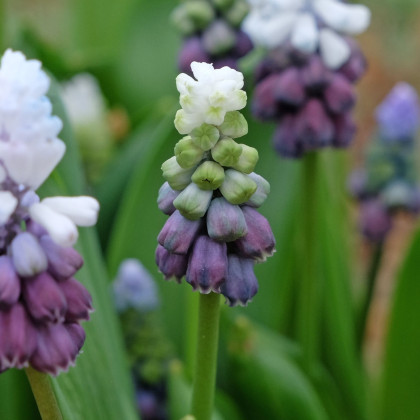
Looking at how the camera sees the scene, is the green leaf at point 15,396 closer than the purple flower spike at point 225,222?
No

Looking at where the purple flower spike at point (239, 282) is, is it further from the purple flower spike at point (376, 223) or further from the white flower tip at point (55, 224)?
the purple flower spike at point (376, 223)

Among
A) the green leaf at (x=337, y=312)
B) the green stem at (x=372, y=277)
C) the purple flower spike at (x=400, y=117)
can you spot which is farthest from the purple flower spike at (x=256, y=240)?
the green stem at (x=372, y=277)

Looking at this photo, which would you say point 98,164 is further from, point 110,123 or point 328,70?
point 328,70

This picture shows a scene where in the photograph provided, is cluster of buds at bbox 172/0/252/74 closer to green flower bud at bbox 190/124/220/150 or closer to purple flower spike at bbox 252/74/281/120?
purple flower spike at bbox 252/74/281/120

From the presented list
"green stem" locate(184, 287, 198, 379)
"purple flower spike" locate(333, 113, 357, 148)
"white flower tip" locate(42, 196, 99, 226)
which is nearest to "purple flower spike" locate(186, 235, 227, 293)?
"white flower tip" locate(42, 196, 99, 226)

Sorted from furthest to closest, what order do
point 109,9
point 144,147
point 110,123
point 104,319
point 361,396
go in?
point 109,9, point 110,123, point 144,147, point 361,396, point 104,319

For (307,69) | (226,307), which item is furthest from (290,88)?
(226,307)

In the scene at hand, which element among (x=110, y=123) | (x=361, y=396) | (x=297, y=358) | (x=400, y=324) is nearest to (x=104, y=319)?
(x=297, y=358)
